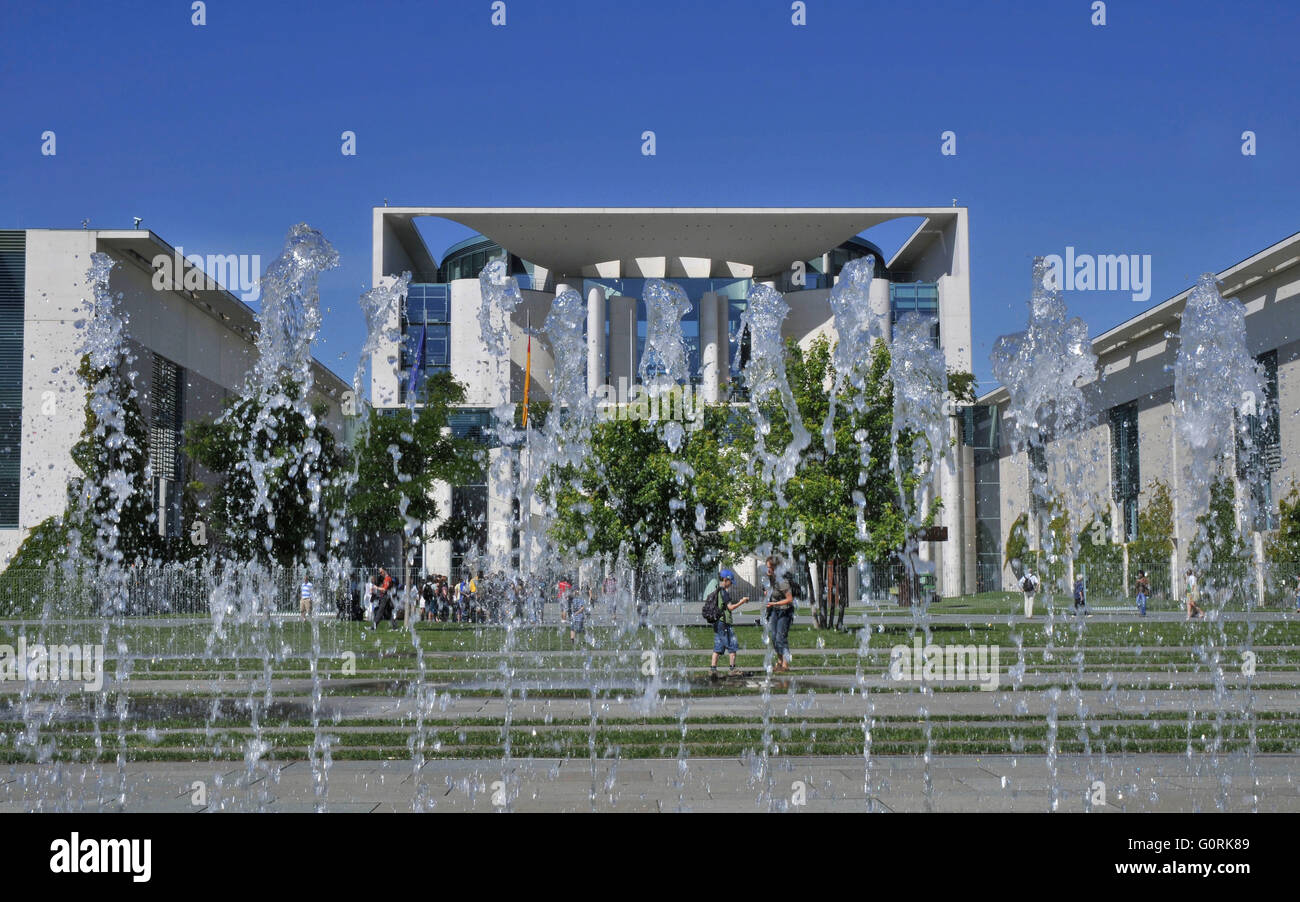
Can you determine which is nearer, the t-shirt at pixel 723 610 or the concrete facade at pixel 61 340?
the t-shirt at pixel 723 610

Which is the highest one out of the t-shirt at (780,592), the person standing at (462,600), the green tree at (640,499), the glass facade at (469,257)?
the glass facade at (469,257)

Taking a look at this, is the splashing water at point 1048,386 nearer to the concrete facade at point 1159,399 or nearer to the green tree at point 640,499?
the concrete facade at point 1159,399

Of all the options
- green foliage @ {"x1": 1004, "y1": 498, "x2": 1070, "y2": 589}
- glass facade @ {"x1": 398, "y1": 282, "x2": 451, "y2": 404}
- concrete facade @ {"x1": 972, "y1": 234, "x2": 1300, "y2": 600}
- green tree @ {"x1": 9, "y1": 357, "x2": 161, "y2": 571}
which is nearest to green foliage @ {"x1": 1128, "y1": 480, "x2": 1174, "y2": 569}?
concrete facade @ {"x1": 972, "y1": 234, "x2": 1300, "y2": 600}

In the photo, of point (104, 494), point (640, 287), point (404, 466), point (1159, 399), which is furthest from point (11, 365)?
point (1159, 399)

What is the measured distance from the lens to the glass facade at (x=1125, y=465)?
188 feet

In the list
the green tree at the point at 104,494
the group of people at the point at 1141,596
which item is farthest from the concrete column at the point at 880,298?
the green tree at the point at 104,494

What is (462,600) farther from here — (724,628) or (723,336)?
(723,336)

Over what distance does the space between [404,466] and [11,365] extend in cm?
1725

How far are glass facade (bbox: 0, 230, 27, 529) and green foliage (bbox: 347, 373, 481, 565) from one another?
14.5 meters

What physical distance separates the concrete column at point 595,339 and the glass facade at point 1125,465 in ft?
91.2
